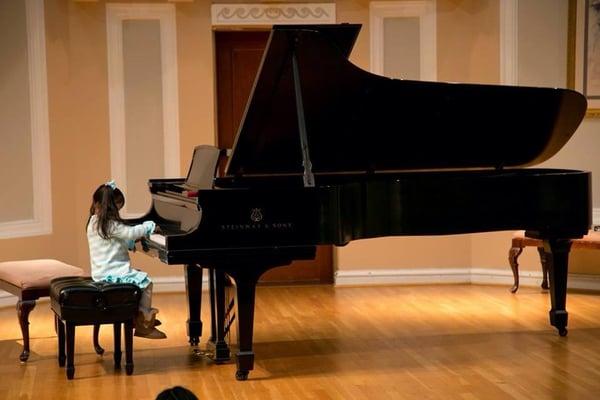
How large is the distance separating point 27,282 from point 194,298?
3.14 feet

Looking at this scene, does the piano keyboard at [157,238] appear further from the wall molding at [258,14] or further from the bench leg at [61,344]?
the wall molding at [258,14]

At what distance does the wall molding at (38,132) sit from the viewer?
7.96m

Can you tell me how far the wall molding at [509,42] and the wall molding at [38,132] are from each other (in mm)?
3683

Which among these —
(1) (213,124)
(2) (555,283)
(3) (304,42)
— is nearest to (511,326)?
(2) (555,283)

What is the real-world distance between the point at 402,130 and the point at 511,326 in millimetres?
1583

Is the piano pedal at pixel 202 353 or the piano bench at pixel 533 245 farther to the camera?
the piano bench at pixel 533 245

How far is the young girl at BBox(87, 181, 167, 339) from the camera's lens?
534 cm

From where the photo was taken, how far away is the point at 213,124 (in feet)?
27.8

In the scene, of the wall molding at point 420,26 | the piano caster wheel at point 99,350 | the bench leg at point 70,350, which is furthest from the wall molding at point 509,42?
the bench leg at point 70,350

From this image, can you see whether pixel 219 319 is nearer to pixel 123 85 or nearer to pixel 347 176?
pixel 347 176

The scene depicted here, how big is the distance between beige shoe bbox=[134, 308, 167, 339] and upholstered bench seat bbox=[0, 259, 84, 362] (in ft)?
1.56

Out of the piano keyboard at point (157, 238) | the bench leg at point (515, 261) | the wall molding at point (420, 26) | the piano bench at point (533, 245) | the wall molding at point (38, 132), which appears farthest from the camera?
the wall molding at point (420, 26)

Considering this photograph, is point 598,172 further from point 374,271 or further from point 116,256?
point 116,256

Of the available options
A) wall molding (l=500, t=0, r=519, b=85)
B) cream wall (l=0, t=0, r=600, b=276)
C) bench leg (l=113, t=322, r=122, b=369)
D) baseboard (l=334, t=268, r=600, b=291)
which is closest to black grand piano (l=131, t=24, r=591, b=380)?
bench leg (l=113, t=322, r=122, b=369)
